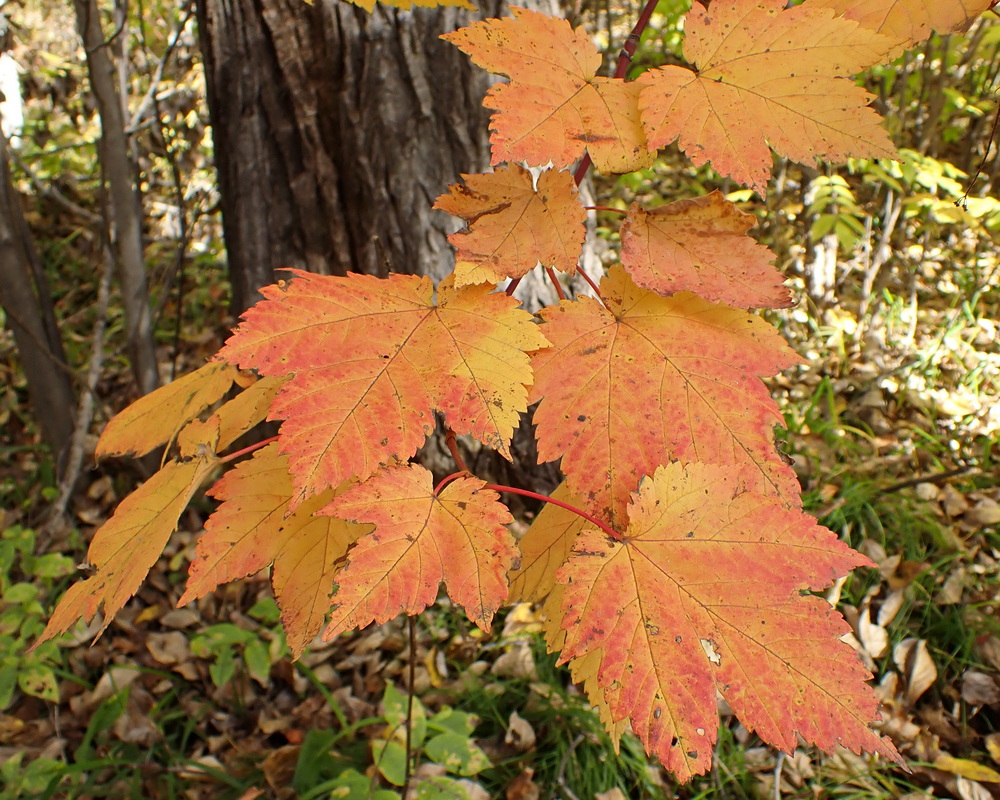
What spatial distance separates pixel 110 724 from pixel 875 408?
2.80m

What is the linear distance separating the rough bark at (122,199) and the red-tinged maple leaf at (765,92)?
2072 millimetres

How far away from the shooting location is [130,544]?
0.67 m

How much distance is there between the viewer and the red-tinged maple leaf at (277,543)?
67 centimetres

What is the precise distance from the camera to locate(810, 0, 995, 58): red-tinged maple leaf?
0.62 meters

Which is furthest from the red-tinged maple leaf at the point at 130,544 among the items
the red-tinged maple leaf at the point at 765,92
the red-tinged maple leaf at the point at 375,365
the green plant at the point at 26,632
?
the green plant at the point at 26,632

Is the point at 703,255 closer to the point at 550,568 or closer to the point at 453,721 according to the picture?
the point at 550,568

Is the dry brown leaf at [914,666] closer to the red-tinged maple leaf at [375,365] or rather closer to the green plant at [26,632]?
the red-tinged maple leaf at [375,365]

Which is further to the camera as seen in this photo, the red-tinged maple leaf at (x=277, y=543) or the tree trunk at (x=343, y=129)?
the tree trunk at (x=343, y=129)

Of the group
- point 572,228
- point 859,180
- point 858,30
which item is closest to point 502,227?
point 572,228

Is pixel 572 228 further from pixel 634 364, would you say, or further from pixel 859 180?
pixel 859 180

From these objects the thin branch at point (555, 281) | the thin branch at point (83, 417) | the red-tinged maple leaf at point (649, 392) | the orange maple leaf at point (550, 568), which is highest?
the thin branch at point (555, 281)

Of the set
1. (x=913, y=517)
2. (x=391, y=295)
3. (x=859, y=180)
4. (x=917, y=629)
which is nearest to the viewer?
(x=391, y=295)

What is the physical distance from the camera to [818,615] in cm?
58

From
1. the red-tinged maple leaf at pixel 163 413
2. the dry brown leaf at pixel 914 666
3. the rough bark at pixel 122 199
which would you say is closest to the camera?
the red-tinged maple leaf at pixel 163 413
